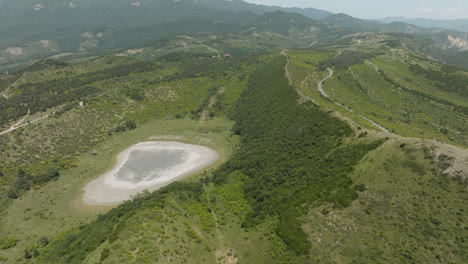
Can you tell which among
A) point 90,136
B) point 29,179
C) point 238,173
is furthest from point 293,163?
point 90,136

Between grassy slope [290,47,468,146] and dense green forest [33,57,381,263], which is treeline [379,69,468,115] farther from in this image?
dense green forest [33,57,381,263]

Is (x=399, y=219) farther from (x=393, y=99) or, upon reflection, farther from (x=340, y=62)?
(x=340, y=62)

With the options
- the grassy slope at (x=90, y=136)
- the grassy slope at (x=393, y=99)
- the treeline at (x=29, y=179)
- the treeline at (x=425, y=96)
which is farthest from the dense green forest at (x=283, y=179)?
the treeline at (x=425, y=96)

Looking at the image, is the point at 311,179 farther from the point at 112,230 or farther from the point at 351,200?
the point at 112,230

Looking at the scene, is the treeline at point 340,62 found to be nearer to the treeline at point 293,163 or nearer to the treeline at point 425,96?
the treeline at point 425,96

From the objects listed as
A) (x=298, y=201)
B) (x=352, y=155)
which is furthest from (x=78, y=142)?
(x=352, y=155)
